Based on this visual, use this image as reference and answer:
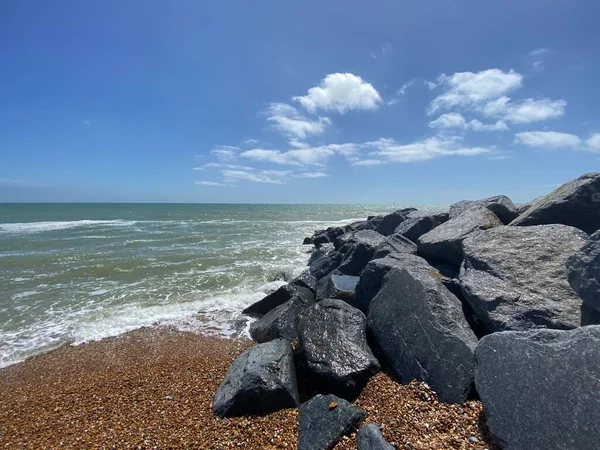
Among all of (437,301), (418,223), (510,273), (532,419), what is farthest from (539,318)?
(418,223)

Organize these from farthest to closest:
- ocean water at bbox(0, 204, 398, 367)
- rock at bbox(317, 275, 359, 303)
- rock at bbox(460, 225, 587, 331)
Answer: ocean water at bbox(0, 204, 398, 367) < rock at bbox(317, 275, 359, 303) < rock at bbox(460, 225, 587, 331)

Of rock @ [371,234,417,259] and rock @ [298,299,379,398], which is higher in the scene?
rock @ [371,234,417,259]

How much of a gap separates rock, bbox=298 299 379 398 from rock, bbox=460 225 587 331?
6.66ft

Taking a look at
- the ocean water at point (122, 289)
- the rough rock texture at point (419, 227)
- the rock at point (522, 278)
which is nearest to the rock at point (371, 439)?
the rock at point (522, 278)

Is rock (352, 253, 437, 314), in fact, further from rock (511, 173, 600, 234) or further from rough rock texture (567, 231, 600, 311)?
rough rock texture (567, 231, 600, 311)

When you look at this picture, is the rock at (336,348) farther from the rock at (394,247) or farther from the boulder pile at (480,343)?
the rock at (394,247)

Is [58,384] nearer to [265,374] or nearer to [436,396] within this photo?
[265,374]

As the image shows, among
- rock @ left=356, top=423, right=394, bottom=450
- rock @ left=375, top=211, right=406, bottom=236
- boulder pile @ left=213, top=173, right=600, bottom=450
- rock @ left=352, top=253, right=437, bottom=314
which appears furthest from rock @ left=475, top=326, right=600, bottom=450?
rock @ left=375, top=211, right=406, bottom=236

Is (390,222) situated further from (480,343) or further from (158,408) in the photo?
(158,408)

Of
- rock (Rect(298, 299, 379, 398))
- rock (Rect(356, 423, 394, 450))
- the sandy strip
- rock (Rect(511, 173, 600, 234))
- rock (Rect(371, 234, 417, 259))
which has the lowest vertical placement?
the sandy strip

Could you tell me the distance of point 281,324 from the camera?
770cm

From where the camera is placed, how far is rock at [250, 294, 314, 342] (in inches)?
295

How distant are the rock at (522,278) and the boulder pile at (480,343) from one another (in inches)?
0.7

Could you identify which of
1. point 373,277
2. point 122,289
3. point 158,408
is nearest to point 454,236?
point 373,277
